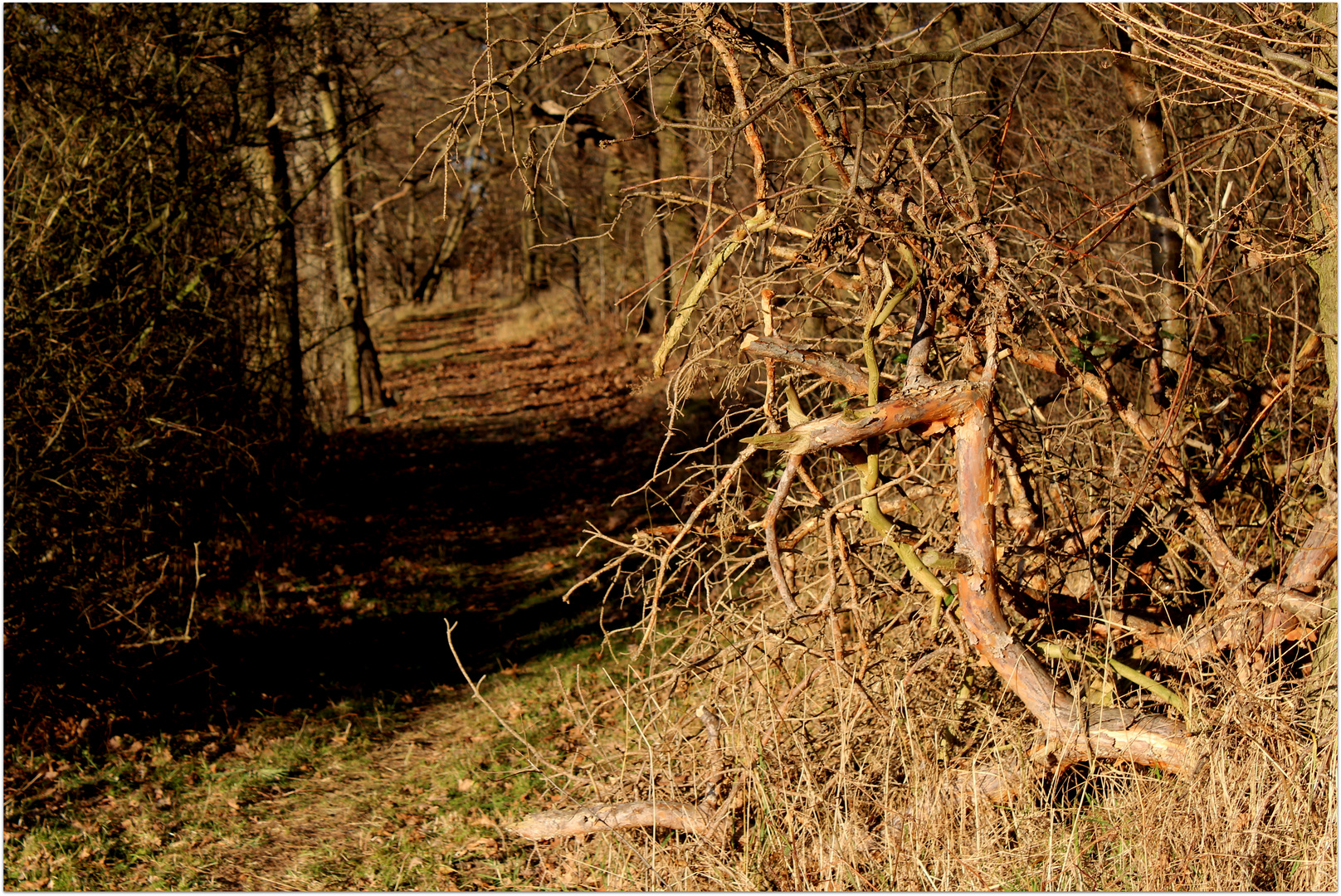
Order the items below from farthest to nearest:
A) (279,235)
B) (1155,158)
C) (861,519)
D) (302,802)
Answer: (279,235)
(1155,158)
(302,802)
(861,519)

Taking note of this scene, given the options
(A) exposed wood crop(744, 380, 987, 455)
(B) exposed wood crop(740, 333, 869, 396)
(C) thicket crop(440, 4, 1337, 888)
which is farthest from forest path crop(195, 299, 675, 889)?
(B) exposed wood crop(740, 333, 869, 396)

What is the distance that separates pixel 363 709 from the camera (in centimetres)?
684

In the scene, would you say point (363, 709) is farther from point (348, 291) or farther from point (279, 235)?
point (348, 291)

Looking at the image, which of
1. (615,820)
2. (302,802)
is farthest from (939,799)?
(302,802)

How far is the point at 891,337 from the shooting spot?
504cm

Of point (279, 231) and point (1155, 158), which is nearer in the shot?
point (1155, 158)

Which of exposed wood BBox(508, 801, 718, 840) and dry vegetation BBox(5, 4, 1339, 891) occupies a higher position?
dry vegetation BBox(5, 4, 1339, 891)

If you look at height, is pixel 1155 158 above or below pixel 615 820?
above

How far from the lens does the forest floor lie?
5.10 metres

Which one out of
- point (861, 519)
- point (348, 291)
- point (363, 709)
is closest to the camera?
point (861, 519)

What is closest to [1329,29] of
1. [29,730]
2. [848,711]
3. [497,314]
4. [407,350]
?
[848,711]

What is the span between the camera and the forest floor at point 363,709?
510 centimetres

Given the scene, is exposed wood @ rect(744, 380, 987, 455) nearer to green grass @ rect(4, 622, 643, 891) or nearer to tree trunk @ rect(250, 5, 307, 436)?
green grass @ rect(4, 622, 643, 891)

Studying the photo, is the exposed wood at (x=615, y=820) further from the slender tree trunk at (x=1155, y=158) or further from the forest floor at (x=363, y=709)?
the slender tree trunk at (x=1155, y=158)
